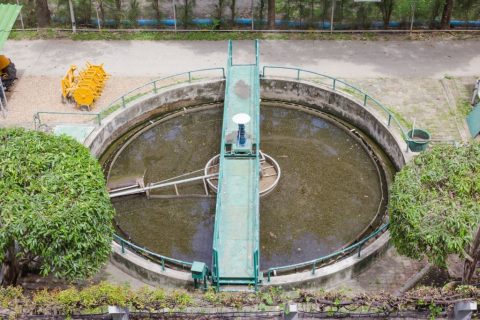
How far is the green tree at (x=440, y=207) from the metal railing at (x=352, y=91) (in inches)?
208

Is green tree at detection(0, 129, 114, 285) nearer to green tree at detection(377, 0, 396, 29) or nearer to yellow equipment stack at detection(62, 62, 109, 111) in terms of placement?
yellow equipment stack at detection(62, 62, 109, 111)

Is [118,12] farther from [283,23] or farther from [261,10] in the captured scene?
[283,23]

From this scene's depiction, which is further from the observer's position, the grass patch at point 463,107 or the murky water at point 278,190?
the grass patch at point 463,107

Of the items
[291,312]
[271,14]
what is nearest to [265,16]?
[271,14]

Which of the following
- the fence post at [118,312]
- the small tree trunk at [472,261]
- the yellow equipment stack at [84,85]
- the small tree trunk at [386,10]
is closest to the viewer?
the fence post at [118,312]

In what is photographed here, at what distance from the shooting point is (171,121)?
22984 millimetres

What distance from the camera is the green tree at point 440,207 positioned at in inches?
543

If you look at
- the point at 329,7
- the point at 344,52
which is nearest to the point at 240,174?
the point at 344,52

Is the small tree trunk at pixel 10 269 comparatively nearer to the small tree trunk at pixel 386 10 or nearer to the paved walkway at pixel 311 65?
the paved walkway at pixel 311 65

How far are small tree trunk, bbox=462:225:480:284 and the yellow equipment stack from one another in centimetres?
1389

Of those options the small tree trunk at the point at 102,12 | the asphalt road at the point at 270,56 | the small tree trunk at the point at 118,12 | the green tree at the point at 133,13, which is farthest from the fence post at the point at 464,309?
the small tree trunk at the point at 102,12

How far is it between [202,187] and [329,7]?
1188cm

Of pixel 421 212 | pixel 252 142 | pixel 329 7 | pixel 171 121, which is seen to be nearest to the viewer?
pixel 421 212

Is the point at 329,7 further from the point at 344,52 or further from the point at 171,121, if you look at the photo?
the point at 171,121
